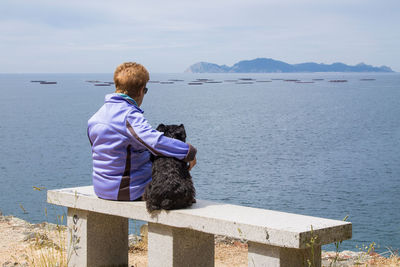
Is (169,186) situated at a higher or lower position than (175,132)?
lower

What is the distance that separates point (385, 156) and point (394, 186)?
10711 millimetres

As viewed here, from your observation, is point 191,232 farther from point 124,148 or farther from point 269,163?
point 269,163

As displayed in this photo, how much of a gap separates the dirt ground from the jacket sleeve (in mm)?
2071

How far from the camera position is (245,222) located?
4383mm

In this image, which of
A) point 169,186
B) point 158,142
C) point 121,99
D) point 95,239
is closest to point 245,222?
point 169,186

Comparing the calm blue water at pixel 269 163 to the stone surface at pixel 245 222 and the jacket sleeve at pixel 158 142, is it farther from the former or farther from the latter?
the jacket sleeve at pixel 158 142

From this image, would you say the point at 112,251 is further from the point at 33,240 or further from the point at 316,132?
the point at 316,132

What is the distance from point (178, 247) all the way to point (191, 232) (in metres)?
0.18

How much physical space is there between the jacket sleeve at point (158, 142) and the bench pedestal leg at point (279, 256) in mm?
986

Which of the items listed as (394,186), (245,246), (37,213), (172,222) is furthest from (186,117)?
(172,222)

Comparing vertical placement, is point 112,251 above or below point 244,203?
above

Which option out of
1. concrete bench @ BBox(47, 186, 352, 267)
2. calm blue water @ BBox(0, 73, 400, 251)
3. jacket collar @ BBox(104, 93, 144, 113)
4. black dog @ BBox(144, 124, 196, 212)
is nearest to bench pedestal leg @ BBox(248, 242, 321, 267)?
concrete bench @ BBox(47, 186, 352, 267)

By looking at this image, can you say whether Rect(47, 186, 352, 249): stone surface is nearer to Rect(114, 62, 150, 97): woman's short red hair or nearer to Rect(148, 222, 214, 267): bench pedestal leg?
Rect(148, 222, 214, 267): bench pedestal leg

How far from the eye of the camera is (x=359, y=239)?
20.6 metres
